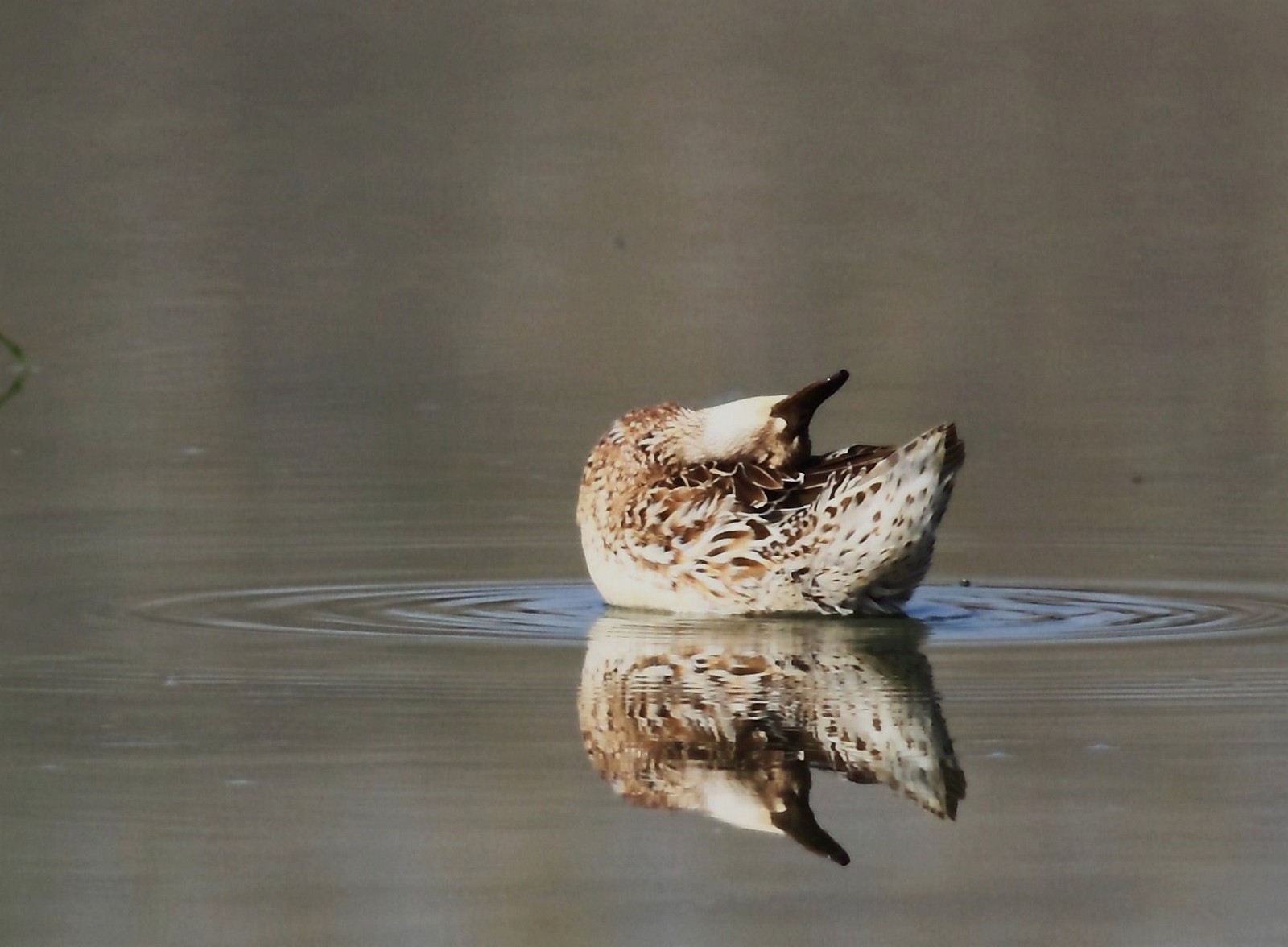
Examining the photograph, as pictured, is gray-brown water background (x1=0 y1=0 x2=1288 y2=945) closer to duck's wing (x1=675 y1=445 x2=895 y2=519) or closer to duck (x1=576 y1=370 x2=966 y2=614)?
duck (x1=576 y1=370 x2=966 y2=614)

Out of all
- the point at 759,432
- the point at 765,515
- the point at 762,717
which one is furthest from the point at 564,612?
the point at 762,717

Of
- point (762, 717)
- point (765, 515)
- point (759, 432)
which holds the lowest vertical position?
point (762, 717)

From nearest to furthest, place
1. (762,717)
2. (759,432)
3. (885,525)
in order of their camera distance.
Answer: (762,717)
(885,525)
(759,432)

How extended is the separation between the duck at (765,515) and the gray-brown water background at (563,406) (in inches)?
21.5

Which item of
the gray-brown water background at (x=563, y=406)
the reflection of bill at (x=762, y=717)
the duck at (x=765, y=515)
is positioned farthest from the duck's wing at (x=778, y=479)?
the gray-brown water background at (x=563, y=406)

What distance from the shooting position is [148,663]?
7.41m

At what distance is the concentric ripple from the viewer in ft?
25.4

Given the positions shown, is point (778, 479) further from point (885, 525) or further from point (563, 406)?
point (563, 406)

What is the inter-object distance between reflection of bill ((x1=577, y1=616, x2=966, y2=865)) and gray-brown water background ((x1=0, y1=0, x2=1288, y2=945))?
0.31 feet

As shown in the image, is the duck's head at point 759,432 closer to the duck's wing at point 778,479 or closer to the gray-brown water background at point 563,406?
the duck's wing at point 778,479

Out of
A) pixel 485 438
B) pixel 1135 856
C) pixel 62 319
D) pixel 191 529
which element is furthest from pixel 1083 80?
pixel 1135 856

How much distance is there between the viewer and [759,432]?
8391 millimetres

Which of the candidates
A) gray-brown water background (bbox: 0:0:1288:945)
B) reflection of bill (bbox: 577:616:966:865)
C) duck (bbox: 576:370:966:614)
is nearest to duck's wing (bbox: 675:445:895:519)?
duck (bbox: 576:370:966:614)

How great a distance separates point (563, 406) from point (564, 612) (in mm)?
3990
